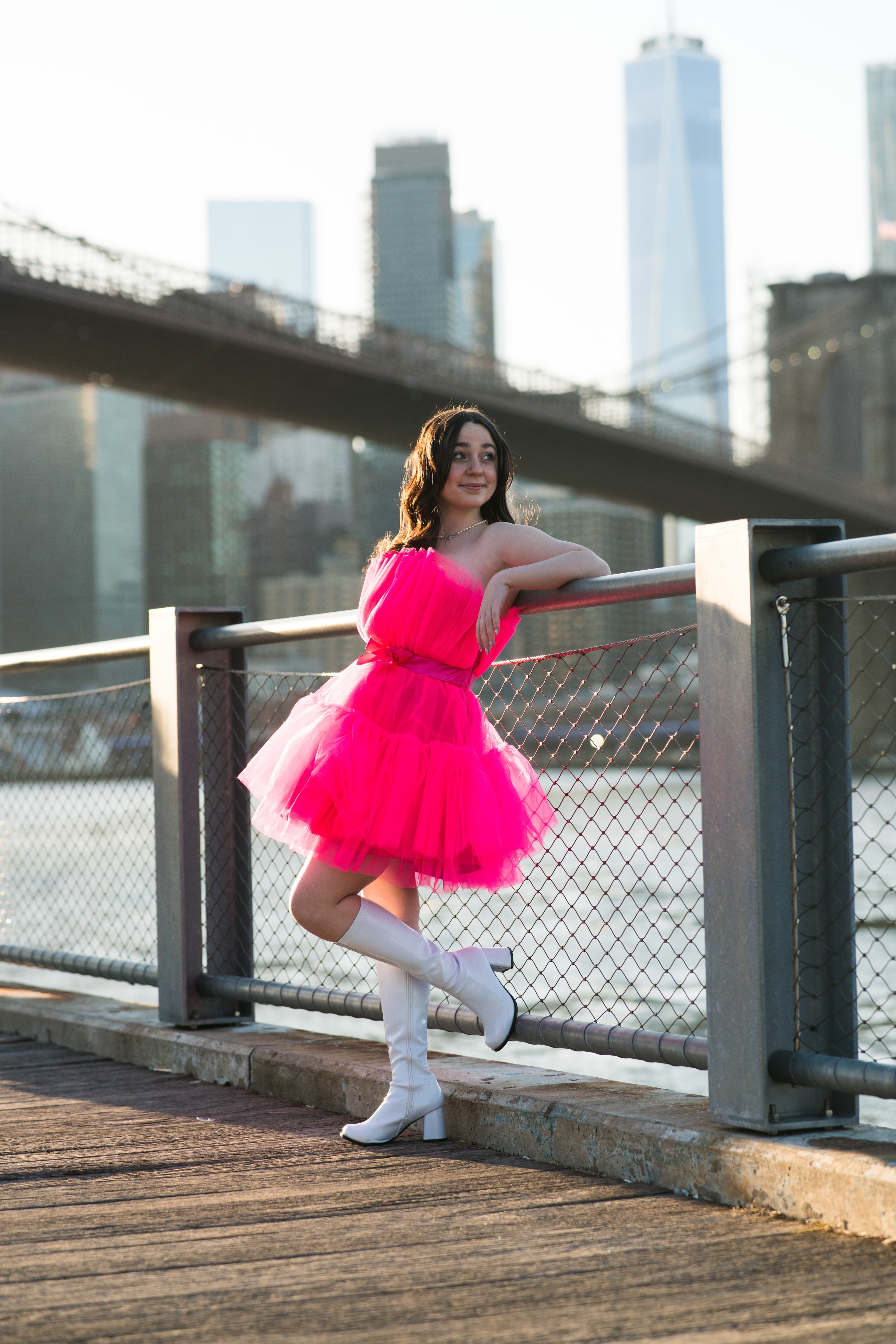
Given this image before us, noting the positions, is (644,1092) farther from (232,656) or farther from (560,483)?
(560,483)

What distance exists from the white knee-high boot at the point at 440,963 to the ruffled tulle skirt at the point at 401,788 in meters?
0.08

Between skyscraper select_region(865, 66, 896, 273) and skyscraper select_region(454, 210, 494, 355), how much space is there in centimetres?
5066

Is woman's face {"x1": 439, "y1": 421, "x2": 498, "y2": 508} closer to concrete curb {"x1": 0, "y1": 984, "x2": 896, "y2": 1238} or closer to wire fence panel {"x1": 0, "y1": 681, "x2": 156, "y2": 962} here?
concrete curb {"x1": 0, "y1": 984, "x2": 896, "y2": 1238}

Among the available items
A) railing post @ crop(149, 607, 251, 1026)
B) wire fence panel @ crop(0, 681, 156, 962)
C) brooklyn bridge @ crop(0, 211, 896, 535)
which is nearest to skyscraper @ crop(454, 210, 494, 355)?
brooklyn bridge @ crop(0, 211, 896, 535)

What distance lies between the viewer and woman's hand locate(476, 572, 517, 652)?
2318mm

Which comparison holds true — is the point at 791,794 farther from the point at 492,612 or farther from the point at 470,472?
the point at 470,472

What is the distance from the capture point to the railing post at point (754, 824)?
2.01 m

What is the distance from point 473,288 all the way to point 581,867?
96760 millimetres

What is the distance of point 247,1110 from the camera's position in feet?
8.66

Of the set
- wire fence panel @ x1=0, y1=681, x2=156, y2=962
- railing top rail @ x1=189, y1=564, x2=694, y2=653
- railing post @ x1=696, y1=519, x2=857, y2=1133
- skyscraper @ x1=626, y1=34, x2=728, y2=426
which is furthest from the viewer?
skyscraper @ x1=626, y1=34, x2=728, y2=426

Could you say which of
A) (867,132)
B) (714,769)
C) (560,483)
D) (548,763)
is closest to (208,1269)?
(714,769)

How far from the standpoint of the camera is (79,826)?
22.6m

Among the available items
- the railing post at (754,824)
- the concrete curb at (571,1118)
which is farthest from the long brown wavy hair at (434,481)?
the concrete curb at (571,1118)

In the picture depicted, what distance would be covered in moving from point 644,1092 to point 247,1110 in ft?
2.26
